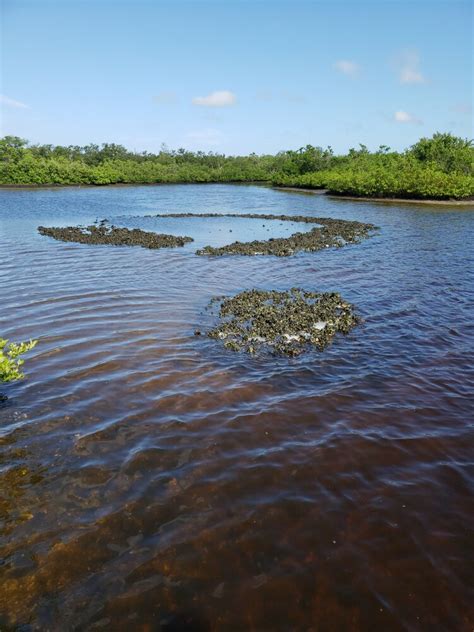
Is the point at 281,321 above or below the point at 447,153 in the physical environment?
below

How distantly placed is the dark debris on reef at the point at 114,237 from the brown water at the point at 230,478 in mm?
12979

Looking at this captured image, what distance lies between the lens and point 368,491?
586 cm

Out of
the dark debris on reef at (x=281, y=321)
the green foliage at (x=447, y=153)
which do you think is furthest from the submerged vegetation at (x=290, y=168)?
the dark debris on reef at (x=281, y=321)

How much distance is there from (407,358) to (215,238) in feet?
69.8

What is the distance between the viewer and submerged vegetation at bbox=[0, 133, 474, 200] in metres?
54.5

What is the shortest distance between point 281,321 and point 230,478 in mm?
6687

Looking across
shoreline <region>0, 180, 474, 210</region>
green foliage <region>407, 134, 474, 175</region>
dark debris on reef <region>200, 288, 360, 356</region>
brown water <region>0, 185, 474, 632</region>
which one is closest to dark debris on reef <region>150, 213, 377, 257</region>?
dark debris on reef <region>200, 288, 360, 356</region>

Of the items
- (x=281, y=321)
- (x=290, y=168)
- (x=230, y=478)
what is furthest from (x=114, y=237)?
(x=290, y=168)

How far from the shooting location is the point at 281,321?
1226 cm

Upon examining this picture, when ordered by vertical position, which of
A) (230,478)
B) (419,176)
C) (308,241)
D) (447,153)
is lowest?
(230,478)

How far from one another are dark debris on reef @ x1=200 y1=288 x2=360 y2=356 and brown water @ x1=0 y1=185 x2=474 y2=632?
0.55 m

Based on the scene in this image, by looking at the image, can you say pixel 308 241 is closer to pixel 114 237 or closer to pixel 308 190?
pixel 114 237

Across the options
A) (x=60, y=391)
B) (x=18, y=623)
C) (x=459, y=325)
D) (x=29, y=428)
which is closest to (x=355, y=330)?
(x=459, y=325)

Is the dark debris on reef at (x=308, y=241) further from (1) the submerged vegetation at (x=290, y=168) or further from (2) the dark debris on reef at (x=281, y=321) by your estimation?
(1) the submerged vegetation at (x=290, y=168)
